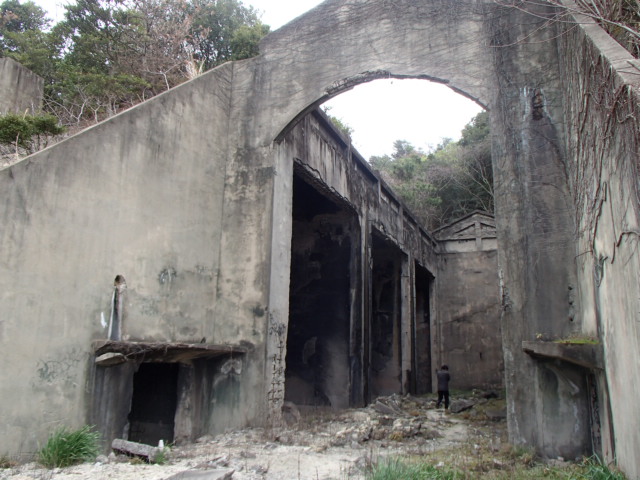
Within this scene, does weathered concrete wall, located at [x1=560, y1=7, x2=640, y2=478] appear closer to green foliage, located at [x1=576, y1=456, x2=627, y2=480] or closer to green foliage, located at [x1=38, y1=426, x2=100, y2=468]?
green foliage, located at [x1=576, y1=456, x2=627, y2=480]

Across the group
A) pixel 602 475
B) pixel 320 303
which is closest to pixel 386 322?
pixel 320 303

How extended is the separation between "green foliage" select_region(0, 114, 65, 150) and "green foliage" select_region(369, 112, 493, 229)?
1878cm

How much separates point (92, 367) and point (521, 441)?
5.35 meters

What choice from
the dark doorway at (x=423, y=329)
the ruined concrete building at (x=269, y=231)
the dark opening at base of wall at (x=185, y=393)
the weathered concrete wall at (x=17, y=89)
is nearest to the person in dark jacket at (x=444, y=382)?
the dark doorway at (x=423, y=329)

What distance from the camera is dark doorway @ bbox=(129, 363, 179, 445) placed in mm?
8469

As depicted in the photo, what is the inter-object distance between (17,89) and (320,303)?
8.30m

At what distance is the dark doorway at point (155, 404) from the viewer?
8.47m

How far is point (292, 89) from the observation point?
9.56 meters

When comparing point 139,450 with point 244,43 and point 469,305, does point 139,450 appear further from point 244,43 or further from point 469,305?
point 469,305

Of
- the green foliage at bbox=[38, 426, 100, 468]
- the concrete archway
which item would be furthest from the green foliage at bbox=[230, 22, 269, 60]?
the green foliage at bbox=[38, 426, 100, 468]

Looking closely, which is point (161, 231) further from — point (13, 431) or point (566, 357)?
point (566, 357)

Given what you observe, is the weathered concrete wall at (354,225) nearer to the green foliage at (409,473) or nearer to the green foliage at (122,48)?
the green foliage at (122,48)

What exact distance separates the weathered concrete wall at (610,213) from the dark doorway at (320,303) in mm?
7366

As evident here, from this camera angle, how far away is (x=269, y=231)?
912 cm
